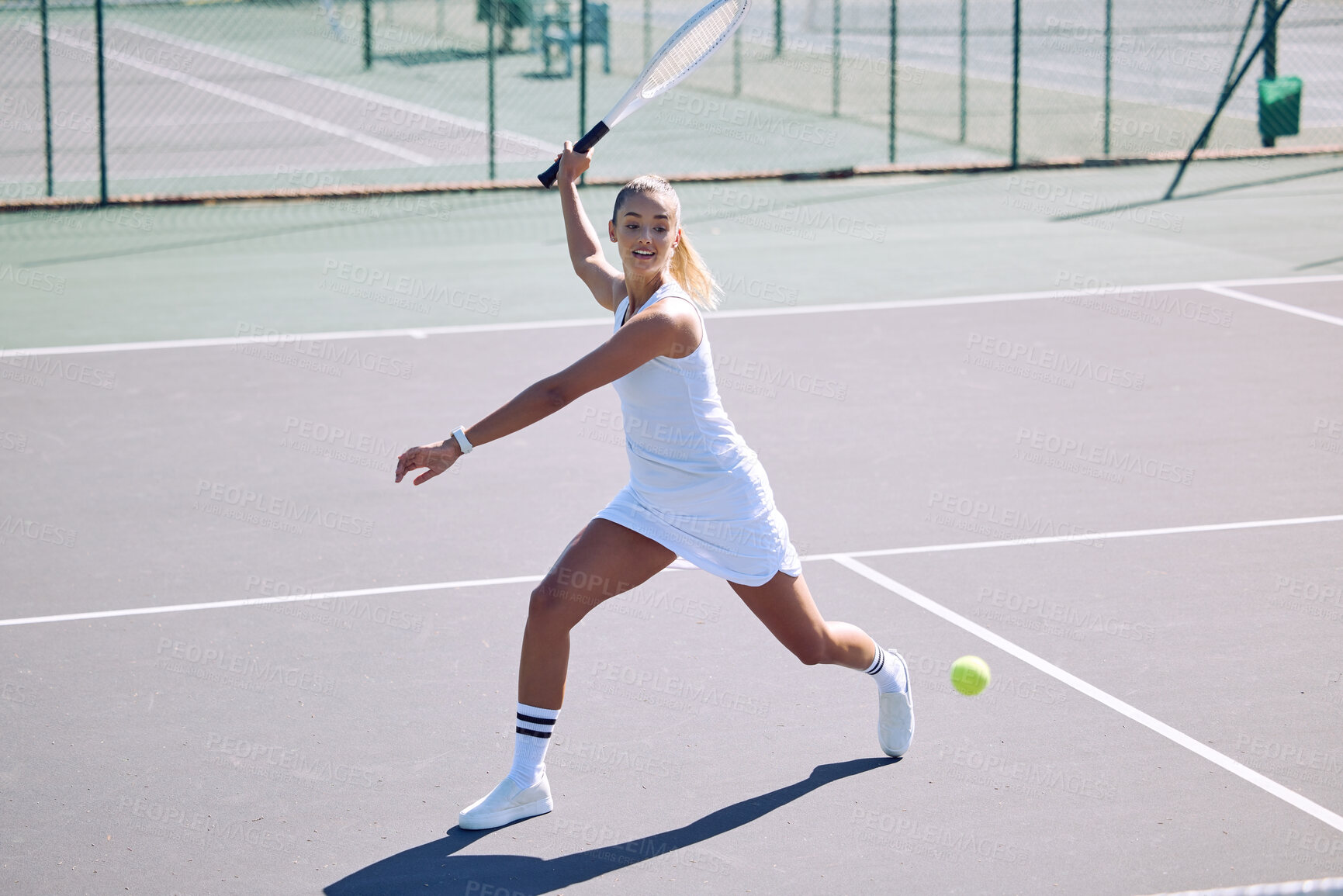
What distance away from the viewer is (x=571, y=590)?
5129 mm

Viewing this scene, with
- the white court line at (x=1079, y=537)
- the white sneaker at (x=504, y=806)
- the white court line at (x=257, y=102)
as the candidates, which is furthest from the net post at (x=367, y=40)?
the white sneaker at (x=504, y=806)

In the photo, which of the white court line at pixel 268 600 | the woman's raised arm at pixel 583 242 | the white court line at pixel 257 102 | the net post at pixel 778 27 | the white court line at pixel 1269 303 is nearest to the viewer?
the woman's raised arm at pixel 583 242

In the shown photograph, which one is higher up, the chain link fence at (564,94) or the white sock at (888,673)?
the chain link fence at (564,94)

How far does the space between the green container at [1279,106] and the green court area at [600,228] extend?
1049mm

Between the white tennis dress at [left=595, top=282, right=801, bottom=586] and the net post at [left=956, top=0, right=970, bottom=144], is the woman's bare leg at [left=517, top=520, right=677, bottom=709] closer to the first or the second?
the white tennis dress at [left=595, top=282, right=801, bottom=586]

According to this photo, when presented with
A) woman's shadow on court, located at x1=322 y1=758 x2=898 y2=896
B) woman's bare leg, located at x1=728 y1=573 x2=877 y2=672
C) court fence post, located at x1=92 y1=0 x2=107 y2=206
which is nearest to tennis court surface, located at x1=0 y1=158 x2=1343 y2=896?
woman's shadow on court, located at x1=322 y1=758 x2=898 y2=896

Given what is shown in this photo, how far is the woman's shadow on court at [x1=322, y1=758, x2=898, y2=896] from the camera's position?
16.0 ft

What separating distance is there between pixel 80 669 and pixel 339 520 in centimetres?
207

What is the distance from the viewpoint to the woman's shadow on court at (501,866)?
4.89 m

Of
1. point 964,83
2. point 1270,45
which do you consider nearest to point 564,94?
point 964,83

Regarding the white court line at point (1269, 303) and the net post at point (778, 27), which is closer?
the white court line at point (1269, 303)

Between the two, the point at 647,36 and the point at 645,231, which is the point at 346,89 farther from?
the point at 645,231

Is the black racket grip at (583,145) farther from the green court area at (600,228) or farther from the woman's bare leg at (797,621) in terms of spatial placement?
the green court area at (600,228)

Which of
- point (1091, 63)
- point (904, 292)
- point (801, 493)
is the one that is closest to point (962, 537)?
point (801, 493)
